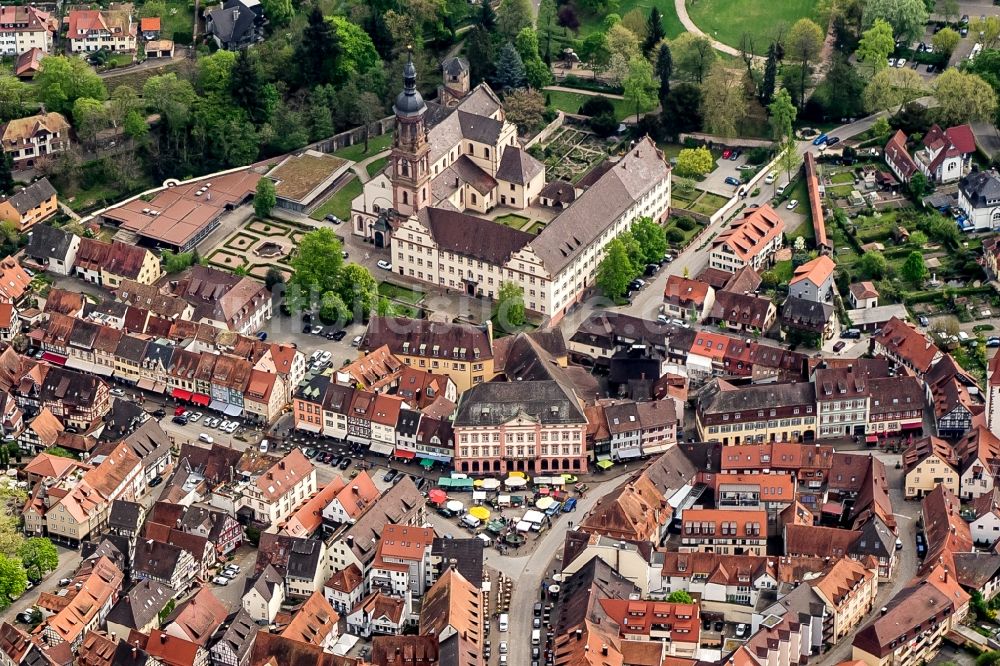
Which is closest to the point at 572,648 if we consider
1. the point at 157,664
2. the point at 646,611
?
the point at 646,611

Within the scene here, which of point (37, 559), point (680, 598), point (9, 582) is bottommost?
point (37, 559)

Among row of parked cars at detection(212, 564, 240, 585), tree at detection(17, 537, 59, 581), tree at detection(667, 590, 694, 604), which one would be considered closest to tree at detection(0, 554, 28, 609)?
tree at detection(17, 537, 59, 581)

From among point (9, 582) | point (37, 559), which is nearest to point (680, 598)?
point (37, 559)

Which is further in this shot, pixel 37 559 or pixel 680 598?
pixel 37 559

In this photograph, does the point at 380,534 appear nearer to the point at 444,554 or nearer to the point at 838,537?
the point at 444,554

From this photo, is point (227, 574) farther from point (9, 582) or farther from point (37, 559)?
point (9, 582)

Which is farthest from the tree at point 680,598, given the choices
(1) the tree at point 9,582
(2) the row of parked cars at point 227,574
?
(1) the tree at point 9,582

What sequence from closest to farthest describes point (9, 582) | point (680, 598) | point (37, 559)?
point (680, 598) < point (9, 582) < point (37, 559)
